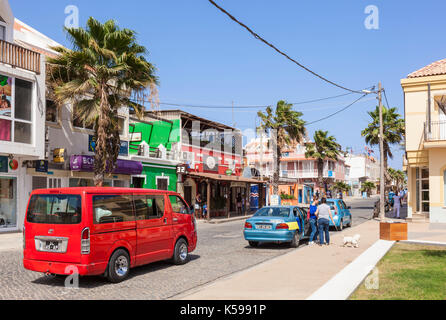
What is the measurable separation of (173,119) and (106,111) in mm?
15384

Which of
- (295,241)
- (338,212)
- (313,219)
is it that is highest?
(313,219)

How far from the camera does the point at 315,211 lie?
14.9 metres

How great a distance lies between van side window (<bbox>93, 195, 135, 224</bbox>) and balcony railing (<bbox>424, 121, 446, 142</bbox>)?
19.8 meters

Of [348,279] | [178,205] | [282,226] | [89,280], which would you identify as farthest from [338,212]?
[89,280]

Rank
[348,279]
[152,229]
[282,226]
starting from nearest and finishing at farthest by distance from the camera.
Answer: [348,279]
[152,229]
[282,226]

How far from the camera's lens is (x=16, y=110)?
1830 centimetres

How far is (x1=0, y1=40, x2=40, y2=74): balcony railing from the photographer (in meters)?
17.7

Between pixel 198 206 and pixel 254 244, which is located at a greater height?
pixel 198 206

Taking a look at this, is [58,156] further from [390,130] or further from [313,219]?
[390,130]

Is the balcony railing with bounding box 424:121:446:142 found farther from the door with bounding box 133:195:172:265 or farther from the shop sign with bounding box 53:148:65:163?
the shop sign with bounding box 53:148:65:163

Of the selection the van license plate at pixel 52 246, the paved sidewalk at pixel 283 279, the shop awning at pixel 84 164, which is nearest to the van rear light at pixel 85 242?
the van license plate at pixel 52 246

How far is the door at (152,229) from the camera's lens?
30.9ft

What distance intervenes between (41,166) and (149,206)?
1209cm
